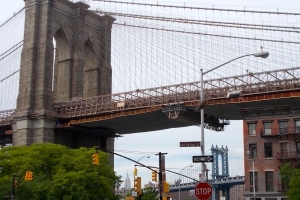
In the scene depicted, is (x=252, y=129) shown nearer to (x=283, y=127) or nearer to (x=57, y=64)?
(x=283, y=127)

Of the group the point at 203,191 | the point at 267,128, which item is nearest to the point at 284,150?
the point at 267,128

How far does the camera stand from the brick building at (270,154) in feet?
192

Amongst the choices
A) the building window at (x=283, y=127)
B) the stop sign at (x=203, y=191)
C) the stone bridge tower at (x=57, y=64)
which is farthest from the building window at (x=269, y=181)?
the stop sign at (x=203, y=191)

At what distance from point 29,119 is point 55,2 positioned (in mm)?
20887

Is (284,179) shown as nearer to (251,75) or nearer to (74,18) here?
(251,75)

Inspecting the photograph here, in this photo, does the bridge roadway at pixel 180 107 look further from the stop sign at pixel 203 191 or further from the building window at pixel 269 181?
the stop sign at pixel 203 191

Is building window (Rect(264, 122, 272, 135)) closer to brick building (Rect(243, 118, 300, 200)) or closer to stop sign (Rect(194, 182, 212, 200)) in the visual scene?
brick building (Rect(243, 118, 300, 200))

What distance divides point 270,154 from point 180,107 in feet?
47.2

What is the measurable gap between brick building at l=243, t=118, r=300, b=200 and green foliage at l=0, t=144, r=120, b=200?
16.0m

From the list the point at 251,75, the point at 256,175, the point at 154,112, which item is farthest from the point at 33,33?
the point at 256,175

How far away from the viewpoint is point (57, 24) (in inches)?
3307

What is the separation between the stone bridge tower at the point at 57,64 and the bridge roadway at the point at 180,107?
2.30 meters

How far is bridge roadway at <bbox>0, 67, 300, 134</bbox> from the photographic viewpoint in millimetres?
62406

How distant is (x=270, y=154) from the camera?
59.9m
